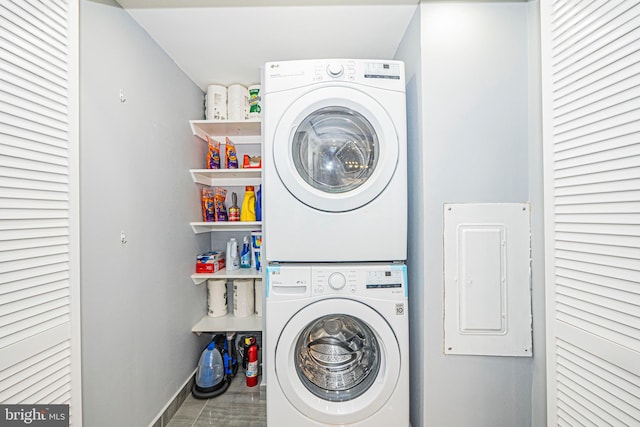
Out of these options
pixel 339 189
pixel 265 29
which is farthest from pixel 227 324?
pixel 265 29

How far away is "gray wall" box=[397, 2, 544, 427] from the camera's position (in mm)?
1354

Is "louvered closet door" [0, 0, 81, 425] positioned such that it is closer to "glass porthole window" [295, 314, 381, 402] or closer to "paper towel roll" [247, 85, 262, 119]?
"glass porthole window" [295, 314, 381, 402]

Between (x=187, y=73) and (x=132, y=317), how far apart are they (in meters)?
1.63

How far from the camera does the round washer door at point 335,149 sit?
136 cm

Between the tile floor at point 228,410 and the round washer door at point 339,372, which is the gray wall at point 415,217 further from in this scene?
the tile floor at point 228,410

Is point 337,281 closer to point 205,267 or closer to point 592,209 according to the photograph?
point 592,209

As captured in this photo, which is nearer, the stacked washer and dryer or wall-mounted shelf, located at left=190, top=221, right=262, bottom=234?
the stacked washer and dryer

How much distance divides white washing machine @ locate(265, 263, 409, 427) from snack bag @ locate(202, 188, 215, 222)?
1067 millimetres

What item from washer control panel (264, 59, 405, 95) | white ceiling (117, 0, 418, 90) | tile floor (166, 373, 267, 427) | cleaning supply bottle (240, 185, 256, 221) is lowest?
tile floor (166, 373, 267, 427)

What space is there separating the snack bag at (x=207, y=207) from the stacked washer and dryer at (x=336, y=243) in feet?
3.37

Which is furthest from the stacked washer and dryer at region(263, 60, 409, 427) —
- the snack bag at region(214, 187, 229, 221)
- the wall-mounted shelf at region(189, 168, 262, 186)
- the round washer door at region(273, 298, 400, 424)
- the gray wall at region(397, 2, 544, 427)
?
the snack bag at region(214, 187, 229, 221)

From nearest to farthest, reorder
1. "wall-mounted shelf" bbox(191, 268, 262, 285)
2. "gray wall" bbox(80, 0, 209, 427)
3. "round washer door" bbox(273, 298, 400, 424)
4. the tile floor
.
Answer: "gray wall" bbox(80, 0, 209, 427), "round washer door" bbox(273, 298, 400, 424), the tile floor, "wall-mounted shelf" bbox(191, 268, 262, 285)

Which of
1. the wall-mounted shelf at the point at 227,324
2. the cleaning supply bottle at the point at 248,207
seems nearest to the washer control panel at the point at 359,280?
the wall-mounted shelf at the point at 227,324

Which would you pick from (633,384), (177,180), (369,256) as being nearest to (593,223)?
(633,384)
